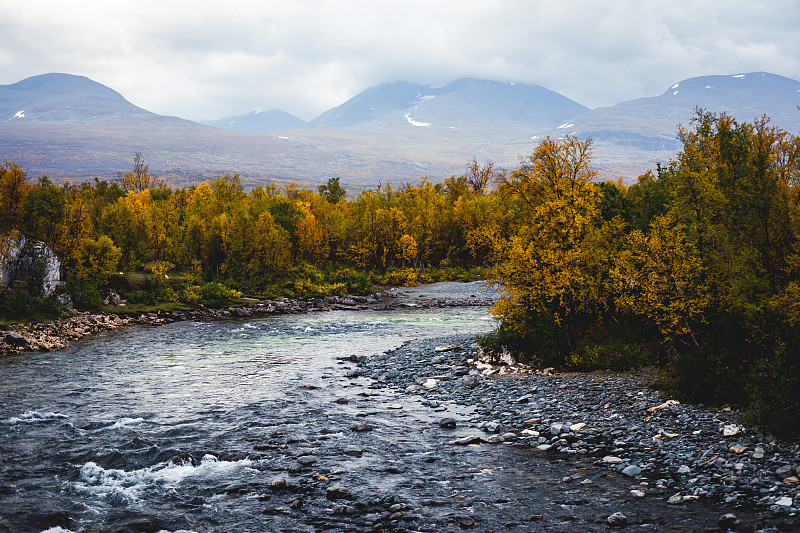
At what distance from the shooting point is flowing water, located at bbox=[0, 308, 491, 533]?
12359mm

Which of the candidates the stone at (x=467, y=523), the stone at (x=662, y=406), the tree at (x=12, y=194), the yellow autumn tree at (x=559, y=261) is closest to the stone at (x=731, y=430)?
the stone at (x=662, y=406)

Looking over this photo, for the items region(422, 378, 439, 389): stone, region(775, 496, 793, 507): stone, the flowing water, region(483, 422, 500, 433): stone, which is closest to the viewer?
region(775, 496, 793, 507): stone

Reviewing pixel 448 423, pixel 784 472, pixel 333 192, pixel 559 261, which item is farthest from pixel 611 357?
pixel 333 192

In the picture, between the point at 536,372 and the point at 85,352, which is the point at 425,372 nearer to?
the point at 536,372

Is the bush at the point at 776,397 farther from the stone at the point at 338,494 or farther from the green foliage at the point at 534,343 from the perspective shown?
the stone at the point at 338,494

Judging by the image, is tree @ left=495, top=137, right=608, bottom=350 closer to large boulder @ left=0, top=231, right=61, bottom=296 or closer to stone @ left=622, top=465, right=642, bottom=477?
stone @ left=622, top=465, right=642, bottom=477

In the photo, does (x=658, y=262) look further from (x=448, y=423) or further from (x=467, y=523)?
(x=467, y=523)

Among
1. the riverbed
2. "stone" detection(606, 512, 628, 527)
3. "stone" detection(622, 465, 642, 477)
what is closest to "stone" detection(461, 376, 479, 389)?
the riverbed

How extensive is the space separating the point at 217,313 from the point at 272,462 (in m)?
40.3

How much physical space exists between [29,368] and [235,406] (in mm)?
15013

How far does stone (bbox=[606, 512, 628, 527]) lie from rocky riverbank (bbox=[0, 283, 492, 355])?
35.4 m

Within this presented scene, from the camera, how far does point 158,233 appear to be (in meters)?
70.2

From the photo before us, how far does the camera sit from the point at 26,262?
41.3m

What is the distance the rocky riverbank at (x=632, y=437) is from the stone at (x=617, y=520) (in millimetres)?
60
